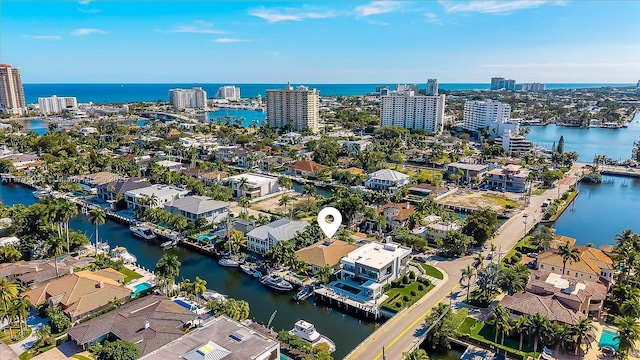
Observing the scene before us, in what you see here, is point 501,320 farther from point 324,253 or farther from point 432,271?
point 324,253

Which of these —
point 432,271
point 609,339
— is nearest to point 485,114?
point 432,271

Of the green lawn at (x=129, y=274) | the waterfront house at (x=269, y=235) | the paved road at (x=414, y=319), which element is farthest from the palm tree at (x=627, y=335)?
the green lawn at (x=129, y=274)

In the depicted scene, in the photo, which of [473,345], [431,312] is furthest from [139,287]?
[473,345]

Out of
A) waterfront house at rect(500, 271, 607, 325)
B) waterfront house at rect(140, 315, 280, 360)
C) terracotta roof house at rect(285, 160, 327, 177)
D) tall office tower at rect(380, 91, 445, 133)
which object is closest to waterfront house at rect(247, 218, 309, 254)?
waterfront house at rect(140, 315, 280, 360)

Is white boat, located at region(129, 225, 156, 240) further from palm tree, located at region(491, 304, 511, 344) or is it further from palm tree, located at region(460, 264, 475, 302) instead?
palm tree, located at region(491, 304, 511, 344)

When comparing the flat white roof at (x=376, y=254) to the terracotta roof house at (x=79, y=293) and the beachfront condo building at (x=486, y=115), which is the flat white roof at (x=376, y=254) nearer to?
the terracotta roof house at (x=79, y=293)

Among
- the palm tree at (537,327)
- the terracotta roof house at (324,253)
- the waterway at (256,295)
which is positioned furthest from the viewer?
the terracotta roof house at (324,253)
